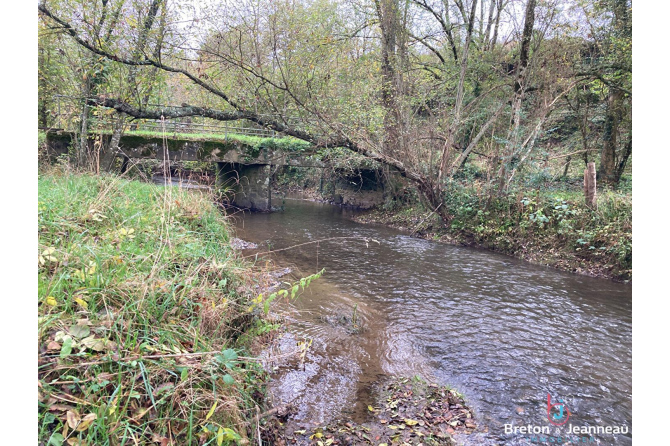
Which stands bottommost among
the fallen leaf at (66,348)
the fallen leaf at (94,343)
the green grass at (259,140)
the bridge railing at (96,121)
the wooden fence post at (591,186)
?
the fallen leaf at (94,343)

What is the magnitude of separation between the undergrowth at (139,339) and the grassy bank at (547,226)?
28.4ft

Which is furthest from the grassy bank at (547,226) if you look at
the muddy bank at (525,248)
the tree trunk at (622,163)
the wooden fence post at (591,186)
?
the tree trunk at (622,163)

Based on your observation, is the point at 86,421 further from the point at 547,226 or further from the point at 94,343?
the point at 547,226

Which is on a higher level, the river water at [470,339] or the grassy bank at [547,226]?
the grassy bank at [547,226]

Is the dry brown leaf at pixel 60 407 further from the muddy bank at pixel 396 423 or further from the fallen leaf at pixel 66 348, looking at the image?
the muddy bank at pixel 396 423

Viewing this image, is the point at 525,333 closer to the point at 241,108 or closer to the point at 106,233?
the point at 106,233

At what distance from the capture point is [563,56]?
10.7 m

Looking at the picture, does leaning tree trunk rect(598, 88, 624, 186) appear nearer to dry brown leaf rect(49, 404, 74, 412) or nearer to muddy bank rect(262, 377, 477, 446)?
muddy bank rect(262, 377, 477, 446)

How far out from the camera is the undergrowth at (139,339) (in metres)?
1.80

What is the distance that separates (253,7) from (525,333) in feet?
29.5

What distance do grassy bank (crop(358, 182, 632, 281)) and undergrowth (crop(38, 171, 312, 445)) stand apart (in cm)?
866

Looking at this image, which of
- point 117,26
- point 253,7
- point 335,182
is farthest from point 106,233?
point 335,182

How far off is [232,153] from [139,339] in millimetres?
14239

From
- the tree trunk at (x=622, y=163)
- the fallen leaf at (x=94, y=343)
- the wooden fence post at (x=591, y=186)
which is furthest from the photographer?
the tree trunk at (x=622, y=163)
